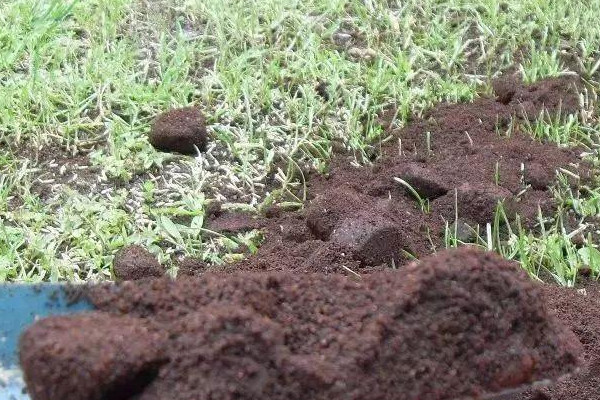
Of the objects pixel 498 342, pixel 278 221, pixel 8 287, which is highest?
pixel 498 342

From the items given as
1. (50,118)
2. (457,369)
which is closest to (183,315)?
(457,369)

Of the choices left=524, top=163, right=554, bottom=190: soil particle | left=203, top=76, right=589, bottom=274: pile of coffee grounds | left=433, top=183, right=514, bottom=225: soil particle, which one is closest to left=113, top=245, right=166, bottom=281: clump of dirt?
left=203, top=76, right=589, bottom=274: pile of coffee grounds

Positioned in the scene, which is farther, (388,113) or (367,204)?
(388,113)

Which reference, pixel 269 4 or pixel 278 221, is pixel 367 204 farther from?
pixel 269 4

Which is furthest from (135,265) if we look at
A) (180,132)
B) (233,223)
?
(180,132)

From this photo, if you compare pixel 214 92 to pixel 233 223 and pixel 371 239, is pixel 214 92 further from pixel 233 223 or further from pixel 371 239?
pixel 371 239

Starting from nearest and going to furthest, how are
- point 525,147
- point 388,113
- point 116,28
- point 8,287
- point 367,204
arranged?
point 8,287, point 367,204, point 525,147, point 388,113, point 116,28

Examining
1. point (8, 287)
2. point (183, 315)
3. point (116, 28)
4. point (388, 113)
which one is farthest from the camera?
point (116, 28)

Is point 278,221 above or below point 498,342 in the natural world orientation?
below
